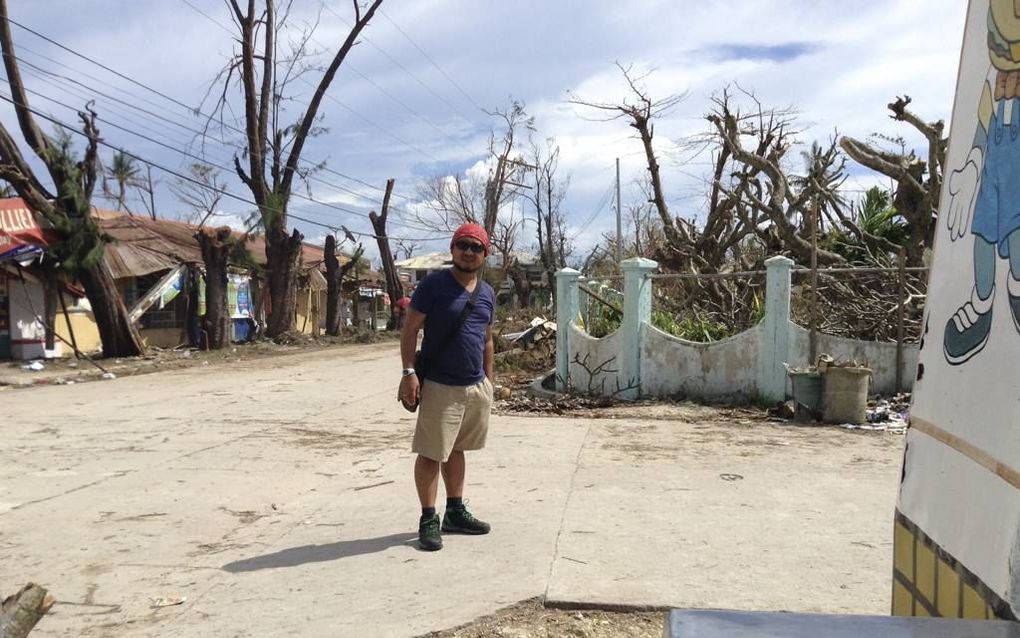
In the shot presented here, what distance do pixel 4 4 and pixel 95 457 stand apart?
621 inches

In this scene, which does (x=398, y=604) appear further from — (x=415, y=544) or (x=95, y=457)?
(x=95, y=457)

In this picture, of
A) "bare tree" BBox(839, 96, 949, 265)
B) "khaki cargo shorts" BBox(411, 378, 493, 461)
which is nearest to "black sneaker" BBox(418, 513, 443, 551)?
"khaki cargo shorts" BBox(411, 378, 493, 461)

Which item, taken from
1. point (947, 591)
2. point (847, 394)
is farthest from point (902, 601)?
point (847, 394)

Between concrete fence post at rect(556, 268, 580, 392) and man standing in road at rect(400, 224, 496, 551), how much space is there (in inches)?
273

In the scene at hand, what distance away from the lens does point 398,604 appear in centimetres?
377

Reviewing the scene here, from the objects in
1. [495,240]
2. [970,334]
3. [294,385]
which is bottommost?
[294,385]

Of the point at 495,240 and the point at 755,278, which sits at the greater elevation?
the point at 495,240

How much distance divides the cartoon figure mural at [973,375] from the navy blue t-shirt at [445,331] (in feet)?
9.51

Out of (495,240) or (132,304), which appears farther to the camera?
(495,240)

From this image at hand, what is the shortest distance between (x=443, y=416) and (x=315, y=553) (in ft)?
3.57

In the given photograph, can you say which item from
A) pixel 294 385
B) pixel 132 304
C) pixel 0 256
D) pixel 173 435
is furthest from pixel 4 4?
pixel 173 435

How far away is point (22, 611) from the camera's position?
2.50 meters

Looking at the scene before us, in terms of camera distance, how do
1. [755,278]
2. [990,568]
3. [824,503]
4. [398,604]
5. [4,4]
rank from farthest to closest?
[4,4], [755,278], [824,503], [398,604], [990,568]

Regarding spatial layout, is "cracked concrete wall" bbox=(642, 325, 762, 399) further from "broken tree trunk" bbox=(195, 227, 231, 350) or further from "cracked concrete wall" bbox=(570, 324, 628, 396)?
"broken tree trunk" bbox=(195, 227, 231, 350)
